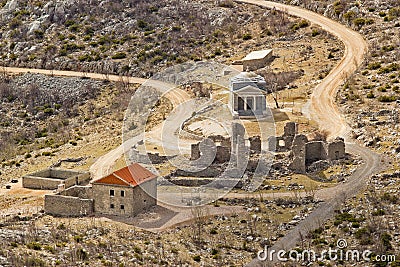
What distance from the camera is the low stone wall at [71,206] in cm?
5544

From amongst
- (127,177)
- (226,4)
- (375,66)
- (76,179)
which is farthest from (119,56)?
(127,177)

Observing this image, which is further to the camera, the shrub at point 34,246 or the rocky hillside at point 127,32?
the rocky hillside at point 127,32

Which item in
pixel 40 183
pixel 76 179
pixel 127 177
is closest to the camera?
pixel 127 177

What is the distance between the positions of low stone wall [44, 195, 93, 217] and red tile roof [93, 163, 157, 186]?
1.51m

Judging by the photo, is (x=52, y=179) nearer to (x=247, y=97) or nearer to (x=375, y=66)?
(x=247, y=97)

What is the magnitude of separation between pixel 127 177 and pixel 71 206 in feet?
12.0

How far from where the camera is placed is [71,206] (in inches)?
2190

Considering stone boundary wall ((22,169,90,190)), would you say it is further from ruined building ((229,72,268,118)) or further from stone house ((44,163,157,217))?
ruined building ((229,72,268,118))

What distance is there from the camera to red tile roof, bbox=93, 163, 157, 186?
54781 mm

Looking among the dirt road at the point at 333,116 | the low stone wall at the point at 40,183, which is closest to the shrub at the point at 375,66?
the dirt road at the point at 333,116

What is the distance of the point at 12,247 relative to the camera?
156 ft

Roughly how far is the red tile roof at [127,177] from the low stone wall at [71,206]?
1.51 metres

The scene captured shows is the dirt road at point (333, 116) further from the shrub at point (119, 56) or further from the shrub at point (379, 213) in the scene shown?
the shrub at point (119, 56)

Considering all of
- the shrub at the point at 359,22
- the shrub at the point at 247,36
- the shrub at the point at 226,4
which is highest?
the shrub at the point at 226,4
